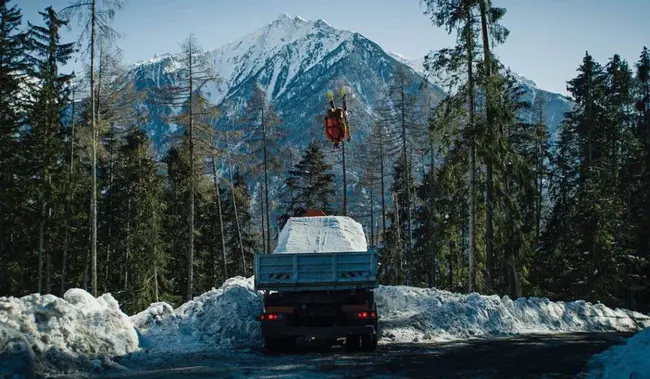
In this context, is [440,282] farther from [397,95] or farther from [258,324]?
[258,324]

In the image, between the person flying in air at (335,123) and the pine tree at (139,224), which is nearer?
the person flying in air at (335,123)

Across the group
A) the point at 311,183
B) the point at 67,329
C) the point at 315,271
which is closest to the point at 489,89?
the point at 315,271

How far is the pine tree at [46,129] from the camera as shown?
85.8ft

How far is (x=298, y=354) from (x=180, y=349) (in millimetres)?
2658

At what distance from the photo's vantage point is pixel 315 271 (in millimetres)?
11523

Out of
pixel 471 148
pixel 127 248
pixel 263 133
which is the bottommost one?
pixel 127 248

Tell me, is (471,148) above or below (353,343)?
above

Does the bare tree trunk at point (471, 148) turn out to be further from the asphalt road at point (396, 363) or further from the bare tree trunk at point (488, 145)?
the asphalt road at point (396, 363)

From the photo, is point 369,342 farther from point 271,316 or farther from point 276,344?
point 271,316

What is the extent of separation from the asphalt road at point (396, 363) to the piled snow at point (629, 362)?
11.1 inches

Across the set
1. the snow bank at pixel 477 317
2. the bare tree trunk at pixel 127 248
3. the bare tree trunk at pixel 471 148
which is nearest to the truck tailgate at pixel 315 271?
the snow bank at pixel 477 317

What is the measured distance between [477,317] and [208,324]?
7.75m

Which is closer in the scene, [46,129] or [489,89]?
[489,89]

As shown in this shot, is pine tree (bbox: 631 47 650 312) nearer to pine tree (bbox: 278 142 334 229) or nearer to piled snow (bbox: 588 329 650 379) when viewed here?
pine tree (bbox: 278 142 334 229)
